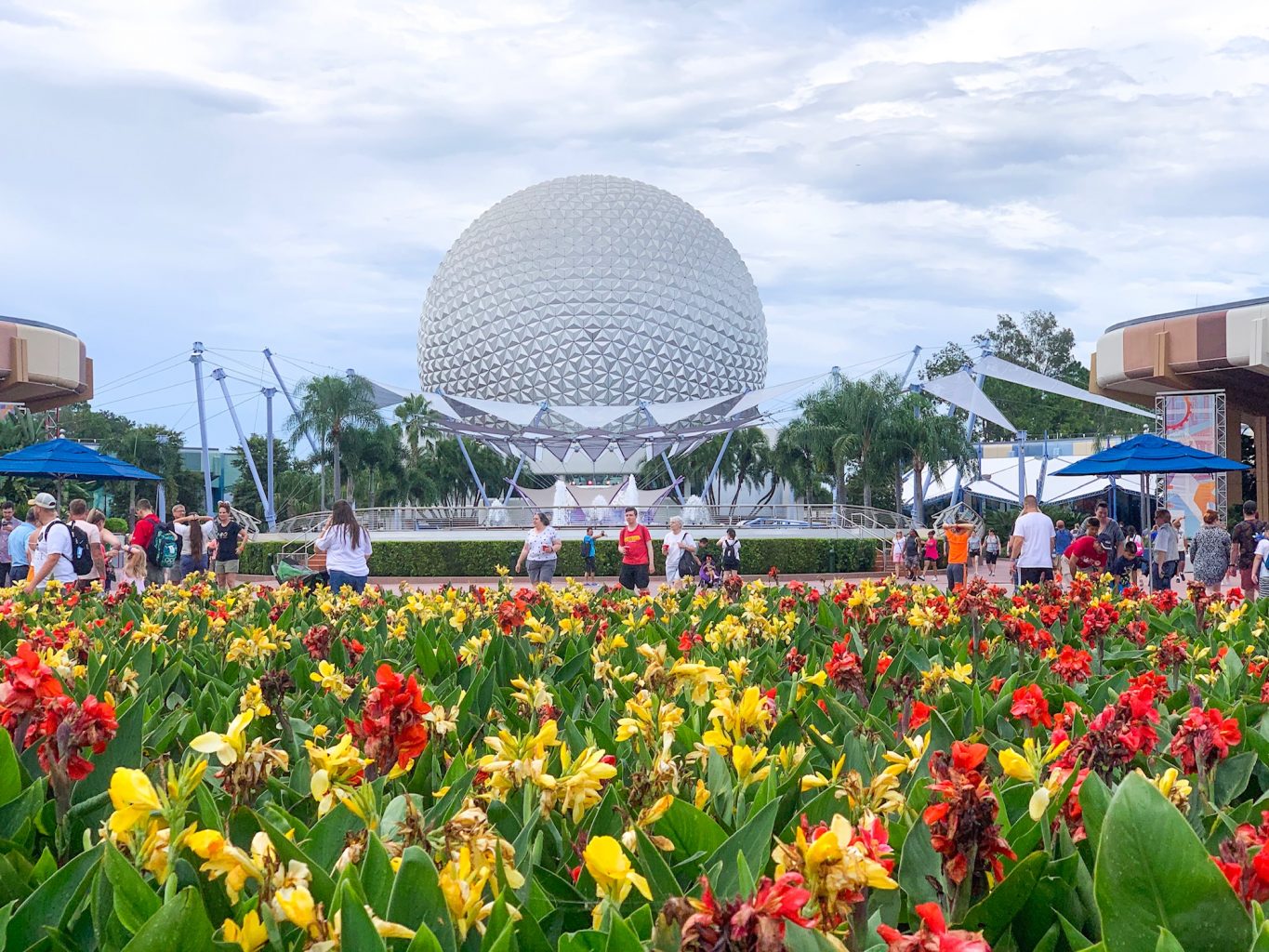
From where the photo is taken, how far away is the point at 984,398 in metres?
36.9

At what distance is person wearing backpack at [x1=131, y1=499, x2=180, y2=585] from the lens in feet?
45.1

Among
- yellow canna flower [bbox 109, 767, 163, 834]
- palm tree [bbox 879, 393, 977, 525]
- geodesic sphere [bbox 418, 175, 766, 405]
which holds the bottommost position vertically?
yellow canna flower [bbox 109, 767, 163, 834]

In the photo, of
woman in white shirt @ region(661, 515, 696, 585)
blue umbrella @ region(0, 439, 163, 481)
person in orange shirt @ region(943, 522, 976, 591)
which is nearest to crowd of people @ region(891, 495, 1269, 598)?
person in orange shirt @ region(943, 522, 976, 591)

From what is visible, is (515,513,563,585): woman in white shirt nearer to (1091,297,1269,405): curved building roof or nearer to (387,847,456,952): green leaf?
(387,847,456,952): green leaf

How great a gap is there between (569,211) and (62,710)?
193ft

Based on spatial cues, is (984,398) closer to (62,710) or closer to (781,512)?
(781,512)

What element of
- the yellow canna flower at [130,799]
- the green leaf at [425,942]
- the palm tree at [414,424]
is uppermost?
the palm tree at [414,424]

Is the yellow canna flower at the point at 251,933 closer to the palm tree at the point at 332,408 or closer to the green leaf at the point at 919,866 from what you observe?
the green leaf at the point at 919,866

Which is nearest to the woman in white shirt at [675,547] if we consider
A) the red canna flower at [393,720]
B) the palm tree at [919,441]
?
the red canna flower at [393,720]

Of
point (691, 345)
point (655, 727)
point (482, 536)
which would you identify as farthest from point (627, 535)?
point (691, 345)

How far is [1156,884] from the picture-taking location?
1.43m

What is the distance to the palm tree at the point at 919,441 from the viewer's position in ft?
135

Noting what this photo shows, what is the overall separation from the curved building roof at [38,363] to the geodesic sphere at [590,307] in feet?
97.5

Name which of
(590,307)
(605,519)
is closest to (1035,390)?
(590,307)
